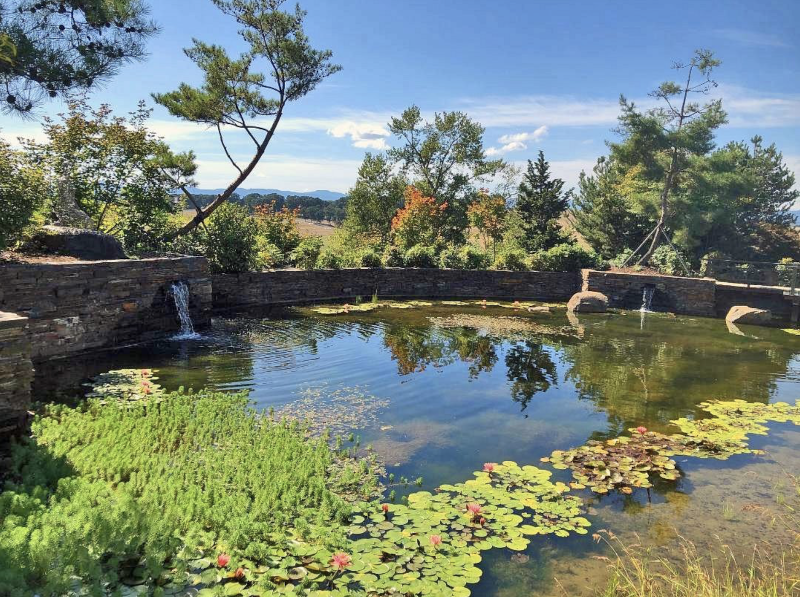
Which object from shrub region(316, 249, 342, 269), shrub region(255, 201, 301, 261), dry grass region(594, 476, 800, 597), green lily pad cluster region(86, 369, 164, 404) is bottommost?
dry grass region(594, 476, 800, 597)

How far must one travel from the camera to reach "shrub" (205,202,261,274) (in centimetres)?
1581

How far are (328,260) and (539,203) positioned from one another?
11950 millimetres

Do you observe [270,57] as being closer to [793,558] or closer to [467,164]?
[467,164]

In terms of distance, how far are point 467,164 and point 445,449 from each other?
26019mm

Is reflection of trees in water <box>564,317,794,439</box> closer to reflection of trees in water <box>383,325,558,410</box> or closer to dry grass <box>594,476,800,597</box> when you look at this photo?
reflection of trees in water <box>383,325,558,410</box>

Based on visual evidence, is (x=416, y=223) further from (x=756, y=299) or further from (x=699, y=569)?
(x=699, y=569)

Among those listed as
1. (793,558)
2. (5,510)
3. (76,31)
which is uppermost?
(76,31)

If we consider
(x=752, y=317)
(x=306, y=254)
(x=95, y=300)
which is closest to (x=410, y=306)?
(x=306, y=254)

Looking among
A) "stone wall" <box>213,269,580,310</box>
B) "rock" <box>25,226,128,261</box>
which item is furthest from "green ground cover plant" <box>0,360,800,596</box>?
"stone wall" <box>213,269,580,310</box>

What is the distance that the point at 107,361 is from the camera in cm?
984

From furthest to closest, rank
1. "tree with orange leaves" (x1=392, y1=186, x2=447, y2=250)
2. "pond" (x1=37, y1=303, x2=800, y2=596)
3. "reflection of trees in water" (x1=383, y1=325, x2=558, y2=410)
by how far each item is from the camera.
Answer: "tree with orange leaves" (x1=392, y1=186, x2=447, y2=250)
"reflection of trees in water" (x1=383, y1=325, x2=558, y2=410)
"pond" (x1=37, y1=303, x2=800, y2=596)

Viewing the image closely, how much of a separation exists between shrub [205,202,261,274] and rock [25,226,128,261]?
3.86 metres

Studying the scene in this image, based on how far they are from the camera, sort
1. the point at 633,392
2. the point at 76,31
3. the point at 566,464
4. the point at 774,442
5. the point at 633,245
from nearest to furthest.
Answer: the point at 566,464
the point at 774,442
the point at 633,392
the point at 76,31
the point at 633,245

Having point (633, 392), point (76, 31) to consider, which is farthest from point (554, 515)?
point (76, 31)
